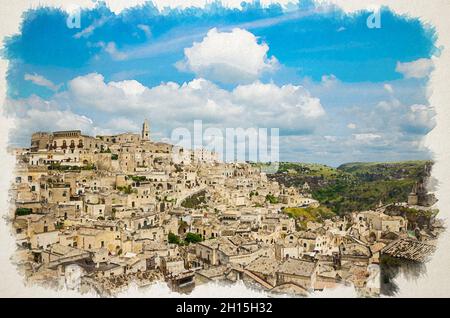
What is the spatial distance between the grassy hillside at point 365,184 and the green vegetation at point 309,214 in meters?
0.26

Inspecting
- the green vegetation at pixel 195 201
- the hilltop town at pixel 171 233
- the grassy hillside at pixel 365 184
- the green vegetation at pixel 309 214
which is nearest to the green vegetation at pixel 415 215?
the hilltop town at pixel 171 233

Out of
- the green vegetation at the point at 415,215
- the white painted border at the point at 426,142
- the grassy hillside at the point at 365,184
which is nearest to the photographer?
the white painted border at the point at 426,142

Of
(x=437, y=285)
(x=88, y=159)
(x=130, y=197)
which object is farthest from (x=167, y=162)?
(x=437, y=285)

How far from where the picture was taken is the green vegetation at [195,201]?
12341 mm

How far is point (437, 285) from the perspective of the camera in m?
8.45

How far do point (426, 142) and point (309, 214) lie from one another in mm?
3873

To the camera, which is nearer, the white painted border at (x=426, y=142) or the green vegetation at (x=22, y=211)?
the white painted border at (x=426, y=142)

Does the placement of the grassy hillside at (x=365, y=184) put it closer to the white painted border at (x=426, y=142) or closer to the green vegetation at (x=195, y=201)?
the white painted border at (x=426, y=142)

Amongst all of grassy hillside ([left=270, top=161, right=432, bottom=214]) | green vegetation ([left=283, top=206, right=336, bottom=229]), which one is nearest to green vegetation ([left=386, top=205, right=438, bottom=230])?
grassy hillside ([left=270, top=161, right=432, bottom=214])

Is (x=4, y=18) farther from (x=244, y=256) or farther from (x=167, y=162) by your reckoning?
(x=167, y=162)

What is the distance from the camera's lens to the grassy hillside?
1143cm

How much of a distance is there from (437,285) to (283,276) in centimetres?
310

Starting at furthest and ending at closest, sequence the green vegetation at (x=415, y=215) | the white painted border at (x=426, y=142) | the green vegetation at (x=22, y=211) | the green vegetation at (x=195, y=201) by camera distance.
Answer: the green vegetation at (x=195, y=201), the green vegetation at (x=415, y=215), the green vegetation at (x=22, y=211), the white painted border at (x=426, y=142)

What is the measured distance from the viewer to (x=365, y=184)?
Answer: 13180 millimetres
